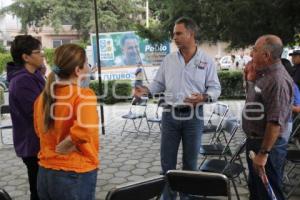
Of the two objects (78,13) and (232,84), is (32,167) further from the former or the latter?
(78,13)

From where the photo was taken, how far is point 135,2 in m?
27.6

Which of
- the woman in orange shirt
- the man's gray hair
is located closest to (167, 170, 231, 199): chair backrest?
the woman in orange shirt

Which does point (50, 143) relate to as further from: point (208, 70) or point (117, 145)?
point (117, 145)

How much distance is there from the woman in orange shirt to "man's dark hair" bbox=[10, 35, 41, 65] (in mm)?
850

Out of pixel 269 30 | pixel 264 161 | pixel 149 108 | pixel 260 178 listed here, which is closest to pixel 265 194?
pixel 260 178

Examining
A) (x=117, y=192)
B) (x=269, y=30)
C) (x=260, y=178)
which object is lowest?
(x=260, y=178)

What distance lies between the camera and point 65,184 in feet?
7.11

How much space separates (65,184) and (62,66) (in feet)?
2.06

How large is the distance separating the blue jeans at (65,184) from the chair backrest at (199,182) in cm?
56

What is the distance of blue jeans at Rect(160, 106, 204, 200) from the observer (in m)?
3.45

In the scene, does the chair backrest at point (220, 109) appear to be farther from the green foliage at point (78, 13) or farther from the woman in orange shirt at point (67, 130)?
the green foliage at point (78, 13)

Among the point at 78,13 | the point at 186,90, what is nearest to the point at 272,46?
the point at 186,90

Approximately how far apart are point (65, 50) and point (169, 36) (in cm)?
437

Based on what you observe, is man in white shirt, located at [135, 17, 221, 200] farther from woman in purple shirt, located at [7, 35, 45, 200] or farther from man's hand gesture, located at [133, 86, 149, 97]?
woman in purple shirt, located at [7, 35, 45, 200]
